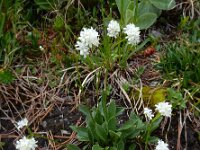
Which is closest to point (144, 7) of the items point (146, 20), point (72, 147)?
point (146, 20)

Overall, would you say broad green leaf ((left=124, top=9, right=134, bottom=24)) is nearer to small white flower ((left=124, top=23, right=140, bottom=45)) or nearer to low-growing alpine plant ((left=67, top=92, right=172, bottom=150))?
small white flower ((left=124, top=23, right=140, bottom=45))

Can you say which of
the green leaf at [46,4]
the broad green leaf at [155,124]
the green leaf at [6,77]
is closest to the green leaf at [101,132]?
the broad green leaf at [155,124]

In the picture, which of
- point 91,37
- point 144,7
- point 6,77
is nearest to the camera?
point 91,37

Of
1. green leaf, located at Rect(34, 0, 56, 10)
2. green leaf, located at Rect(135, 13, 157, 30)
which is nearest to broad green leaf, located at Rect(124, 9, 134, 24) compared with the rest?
green leaf, located at Rect(135, 13, 157, 30)

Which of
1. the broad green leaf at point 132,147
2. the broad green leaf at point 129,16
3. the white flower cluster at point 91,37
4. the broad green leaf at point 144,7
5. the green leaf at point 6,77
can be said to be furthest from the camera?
the broad green leaf at point 144,7

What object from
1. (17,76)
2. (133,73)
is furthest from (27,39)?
(133,73)

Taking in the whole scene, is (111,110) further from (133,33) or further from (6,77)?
(6,77)

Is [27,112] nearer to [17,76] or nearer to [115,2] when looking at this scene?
[17,76]

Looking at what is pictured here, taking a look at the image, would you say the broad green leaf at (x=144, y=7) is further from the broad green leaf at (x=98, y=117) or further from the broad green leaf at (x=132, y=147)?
the broad green leaf at (x=132, y=147)
